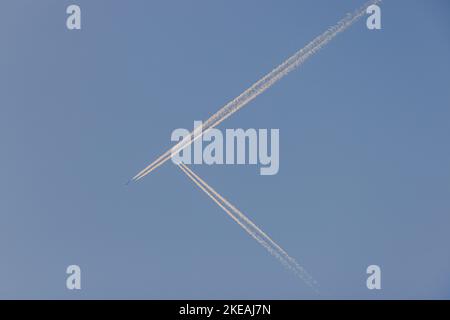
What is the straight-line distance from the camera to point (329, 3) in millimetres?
2025

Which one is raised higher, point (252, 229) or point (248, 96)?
point (248, 96)

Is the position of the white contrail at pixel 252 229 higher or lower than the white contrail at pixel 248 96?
lower

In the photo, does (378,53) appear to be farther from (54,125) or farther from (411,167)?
(54,125)

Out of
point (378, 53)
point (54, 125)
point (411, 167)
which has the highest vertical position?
point (378, 53)

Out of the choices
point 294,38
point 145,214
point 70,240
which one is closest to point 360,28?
point 294,38

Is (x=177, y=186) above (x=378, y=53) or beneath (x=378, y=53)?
Result: beneath

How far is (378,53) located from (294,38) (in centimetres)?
32

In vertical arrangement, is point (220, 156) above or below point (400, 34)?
below

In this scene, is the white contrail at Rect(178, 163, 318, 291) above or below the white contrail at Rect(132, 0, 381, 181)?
below

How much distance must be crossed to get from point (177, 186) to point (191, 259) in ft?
0.91

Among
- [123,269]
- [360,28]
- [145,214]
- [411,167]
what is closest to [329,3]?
[360,28]

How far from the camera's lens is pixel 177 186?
6.61ft

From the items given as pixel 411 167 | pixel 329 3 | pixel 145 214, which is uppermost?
pixel 329 3

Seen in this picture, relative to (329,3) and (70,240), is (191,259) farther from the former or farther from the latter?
(329,3)
